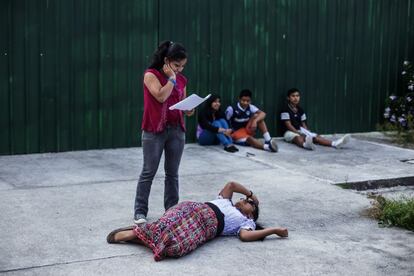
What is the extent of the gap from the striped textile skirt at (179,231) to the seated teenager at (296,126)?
5.15 m

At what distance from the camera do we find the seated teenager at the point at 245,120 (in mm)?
11172

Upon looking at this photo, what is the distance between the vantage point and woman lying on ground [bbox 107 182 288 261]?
595 centimetres

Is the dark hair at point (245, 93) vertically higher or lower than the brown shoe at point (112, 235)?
higher

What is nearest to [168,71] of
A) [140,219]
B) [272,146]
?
[140,219]

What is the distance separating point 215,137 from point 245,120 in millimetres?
581

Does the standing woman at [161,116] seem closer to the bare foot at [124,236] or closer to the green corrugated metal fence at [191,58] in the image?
the bare foot at [124,236]

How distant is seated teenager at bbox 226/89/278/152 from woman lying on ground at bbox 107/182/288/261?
4341 mm

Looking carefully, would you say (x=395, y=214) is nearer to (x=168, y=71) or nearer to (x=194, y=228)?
(x=194, y=228)

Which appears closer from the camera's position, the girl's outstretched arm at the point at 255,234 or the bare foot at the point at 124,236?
the bare foot at the point at 124,236

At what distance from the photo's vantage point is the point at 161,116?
6.76m

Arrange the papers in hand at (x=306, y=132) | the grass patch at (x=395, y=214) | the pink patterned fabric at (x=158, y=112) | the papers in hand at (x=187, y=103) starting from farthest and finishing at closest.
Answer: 1. the papers in hand at (x=306, y=132)
2. the grass patch at (x=395, y=214)
3. the pink patterned fabric at (x=158, y=112)
4. the papers in hand at (x=187, y=103)

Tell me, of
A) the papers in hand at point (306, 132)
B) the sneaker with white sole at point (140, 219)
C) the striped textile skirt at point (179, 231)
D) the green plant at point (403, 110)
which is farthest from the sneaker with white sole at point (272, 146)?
the striped textile skirt at point (179, 231)

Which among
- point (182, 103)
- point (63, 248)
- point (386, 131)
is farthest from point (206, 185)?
point (386, 131)

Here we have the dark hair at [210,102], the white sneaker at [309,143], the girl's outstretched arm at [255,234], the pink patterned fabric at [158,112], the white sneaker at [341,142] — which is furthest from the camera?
the white sneaker at [341,142]
